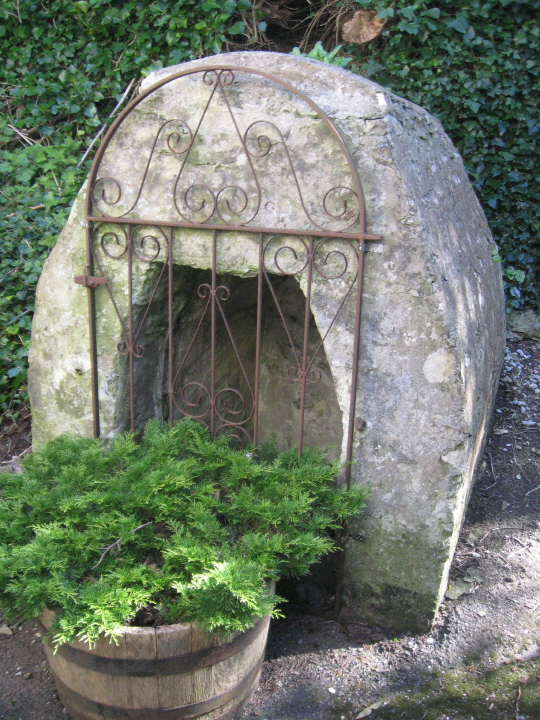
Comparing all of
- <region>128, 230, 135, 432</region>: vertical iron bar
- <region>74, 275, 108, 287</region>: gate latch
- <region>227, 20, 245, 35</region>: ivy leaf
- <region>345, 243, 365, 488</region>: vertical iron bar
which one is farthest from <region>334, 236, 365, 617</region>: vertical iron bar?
<region>227, 20, 245, 35</region>: ivy leaf

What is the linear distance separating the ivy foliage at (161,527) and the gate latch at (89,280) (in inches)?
26.4

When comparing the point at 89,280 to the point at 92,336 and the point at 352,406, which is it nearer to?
the point at 92,336

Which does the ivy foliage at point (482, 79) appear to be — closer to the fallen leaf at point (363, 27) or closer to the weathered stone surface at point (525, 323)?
the fallen leaf at point (363, 27)

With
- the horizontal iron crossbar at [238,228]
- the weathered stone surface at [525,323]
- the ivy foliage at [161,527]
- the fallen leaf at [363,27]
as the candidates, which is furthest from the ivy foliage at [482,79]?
the ivy foliage at [161,527]

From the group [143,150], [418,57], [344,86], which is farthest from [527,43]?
[143,150]

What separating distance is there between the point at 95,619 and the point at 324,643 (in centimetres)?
122

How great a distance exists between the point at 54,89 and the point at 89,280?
250 centimetres

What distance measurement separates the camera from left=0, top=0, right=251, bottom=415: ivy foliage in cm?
422

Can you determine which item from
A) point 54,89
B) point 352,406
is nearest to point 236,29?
point 54,89

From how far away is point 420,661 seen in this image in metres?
2.57

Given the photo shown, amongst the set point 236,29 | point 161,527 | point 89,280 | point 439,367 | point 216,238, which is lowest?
point 161,527

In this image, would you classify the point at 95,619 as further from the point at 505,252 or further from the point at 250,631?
the point at 505,252

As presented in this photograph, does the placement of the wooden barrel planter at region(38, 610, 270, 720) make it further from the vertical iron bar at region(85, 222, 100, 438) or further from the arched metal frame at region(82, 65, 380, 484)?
the vertical iron bar at region(85, 222, 100, 438)

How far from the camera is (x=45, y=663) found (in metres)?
2.57
